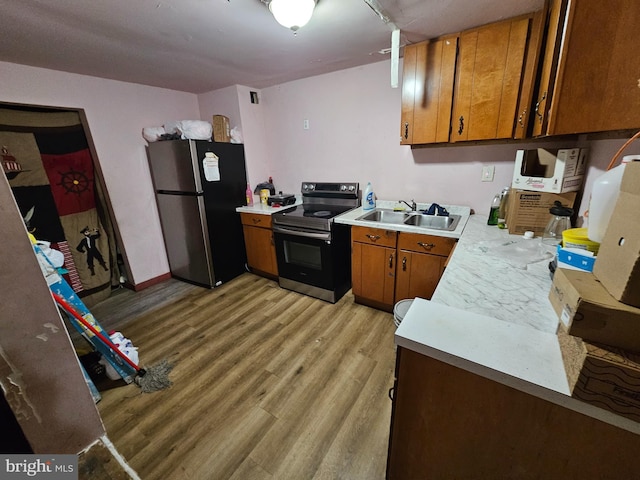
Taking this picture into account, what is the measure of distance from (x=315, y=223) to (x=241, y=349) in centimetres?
117

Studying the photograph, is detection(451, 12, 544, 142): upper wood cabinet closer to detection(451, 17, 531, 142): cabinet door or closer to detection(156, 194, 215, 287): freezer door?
detection(451, 17, 531, 142): cabinet door

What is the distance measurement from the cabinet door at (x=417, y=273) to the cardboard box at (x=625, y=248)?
1254 mm

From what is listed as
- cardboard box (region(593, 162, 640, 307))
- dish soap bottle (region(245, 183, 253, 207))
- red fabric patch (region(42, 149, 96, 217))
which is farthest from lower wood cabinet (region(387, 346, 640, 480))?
red fabric patch (region(42, 149, 96, 217))

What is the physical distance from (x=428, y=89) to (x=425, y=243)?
1120 millimetres

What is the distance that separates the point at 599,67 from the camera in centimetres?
98

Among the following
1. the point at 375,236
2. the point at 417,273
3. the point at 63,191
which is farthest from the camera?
the point at 63,191

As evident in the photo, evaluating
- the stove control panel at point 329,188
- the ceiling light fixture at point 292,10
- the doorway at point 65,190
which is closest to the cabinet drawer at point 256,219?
the stove control panel at point 329,188

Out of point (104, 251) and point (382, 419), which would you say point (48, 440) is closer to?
point (382, 419)

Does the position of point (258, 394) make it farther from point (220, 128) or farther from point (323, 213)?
point (220, 128)

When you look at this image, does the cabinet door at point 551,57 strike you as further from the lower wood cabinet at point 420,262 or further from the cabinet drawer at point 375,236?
the cabinet drawer at point 375,236

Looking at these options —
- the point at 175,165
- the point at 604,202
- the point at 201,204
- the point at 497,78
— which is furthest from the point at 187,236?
the point at 604,202

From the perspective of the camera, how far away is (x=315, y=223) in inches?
91.1

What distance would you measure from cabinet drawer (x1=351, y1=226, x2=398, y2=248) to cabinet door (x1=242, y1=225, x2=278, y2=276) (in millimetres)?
979

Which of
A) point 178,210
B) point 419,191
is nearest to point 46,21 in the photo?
point 178,210
